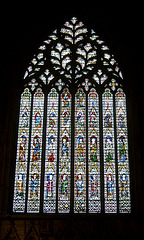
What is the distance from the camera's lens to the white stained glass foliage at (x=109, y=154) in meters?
8.71

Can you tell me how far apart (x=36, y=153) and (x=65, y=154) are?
686 millimetres

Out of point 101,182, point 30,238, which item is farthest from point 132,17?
point 30,238

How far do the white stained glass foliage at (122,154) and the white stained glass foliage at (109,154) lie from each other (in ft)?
0.45

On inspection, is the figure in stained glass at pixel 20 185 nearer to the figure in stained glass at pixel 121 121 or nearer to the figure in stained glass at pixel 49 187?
the figure in stained glass at pixel 49 187

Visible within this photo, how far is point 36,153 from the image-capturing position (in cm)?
917

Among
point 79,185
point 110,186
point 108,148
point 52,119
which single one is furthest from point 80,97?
point 110,186

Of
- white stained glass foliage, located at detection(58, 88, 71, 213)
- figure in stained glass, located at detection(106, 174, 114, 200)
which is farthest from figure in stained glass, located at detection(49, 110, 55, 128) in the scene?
figure in stained glass, located at detection(106, 174, 114, 200)

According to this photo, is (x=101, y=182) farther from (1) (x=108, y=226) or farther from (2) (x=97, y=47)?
(2) (x=97, y=47)

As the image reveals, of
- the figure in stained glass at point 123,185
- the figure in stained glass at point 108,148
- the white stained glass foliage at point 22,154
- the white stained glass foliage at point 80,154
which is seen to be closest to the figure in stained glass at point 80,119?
the white stained glass foliage at point 80,154

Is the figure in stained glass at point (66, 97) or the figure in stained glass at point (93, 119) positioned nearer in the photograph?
the figure in stained glass at point (93, 119)

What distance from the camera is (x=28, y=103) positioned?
31.9 ft

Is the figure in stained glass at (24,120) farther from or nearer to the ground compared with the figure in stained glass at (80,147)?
farther from the ground

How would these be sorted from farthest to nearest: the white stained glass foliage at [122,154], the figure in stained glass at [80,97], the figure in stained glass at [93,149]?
the figure in stained glass at [80,97] < the figure in stained glass at [93,149] < the white stained glass foliage at [122,154]

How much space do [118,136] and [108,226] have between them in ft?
7.11
